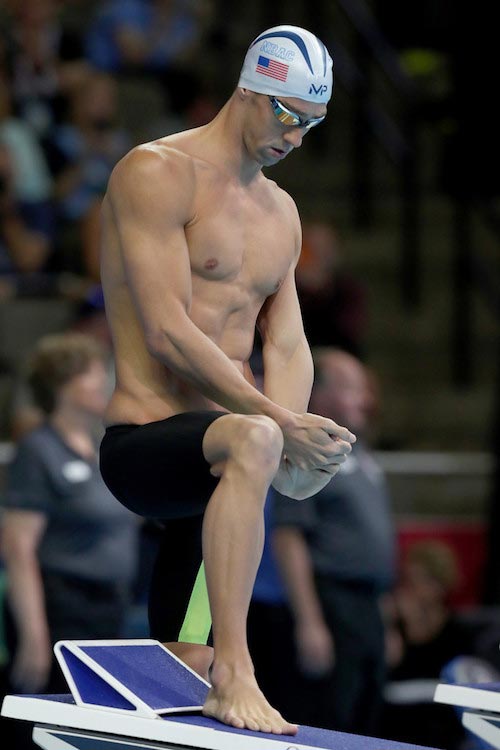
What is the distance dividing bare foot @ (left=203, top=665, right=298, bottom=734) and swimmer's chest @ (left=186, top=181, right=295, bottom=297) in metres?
1.06

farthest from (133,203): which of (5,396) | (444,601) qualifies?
(5,396)

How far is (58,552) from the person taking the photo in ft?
21.7

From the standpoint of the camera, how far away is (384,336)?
436 inches

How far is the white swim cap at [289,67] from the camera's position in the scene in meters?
4.35

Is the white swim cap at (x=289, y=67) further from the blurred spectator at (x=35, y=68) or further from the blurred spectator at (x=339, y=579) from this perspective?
the blurred spectator at (x=35, y=68)

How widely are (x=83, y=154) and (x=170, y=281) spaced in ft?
18.0

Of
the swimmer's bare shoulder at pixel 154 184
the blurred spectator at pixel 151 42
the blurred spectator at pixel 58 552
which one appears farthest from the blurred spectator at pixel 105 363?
the swimmer's bare shoulder at pixel 154 184

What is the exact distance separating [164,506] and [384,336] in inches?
268

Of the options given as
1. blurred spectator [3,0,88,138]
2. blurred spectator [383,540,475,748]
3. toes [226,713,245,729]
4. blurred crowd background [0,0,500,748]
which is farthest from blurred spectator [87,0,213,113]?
toes [226,713,245,729]

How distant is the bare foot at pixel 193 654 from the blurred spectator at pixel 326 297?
442 cm

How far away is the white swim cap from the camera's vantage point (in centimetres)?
435

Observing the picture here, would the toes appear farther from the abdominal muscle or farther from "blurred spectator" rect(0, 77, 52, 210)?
"blurred spectator" rect(0, 77, 52, 210)

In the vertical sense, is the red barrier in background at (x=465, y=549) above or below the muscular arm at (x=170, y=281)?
Answer: below

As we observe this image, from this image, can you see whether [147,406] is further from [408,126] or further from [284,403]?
[408,126]
